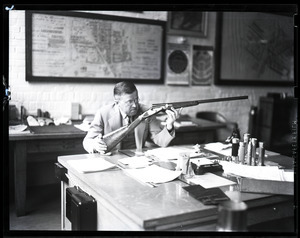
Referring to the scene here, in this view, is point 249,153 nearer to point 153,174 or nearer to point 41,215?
point 153,174

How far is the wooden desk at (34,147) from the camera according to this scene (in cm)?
284

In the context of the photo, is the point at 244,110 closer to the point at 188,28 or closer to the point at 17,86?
the point at 188,28

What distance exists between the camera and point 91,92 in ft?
12.3

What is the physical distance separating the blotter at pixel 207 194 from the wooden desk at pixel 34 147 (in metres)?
1.42

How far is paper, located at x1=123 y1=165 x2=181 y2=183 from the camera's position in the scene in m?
1.95

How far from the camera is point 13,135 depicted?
282 cm

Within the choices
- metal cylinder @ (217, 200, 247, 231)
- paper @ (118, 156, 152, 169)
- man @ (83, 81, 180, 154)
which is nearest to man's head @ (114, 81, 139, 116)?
man @ (83, 81, 180, 154)

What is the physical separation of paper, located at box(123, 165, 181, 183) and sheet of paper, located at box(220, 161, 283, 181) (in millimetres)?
357

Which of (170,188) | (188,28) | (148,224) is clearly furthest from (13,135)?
(188,28)

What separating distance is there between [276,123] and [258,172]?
276 cm

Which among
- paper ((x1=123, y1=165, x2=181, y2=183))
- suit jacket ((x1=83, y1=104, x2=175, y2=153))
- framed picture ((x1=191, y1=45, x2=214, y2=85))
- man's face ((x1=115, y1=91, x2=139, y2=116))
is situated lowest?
paper ((x1=123, y1=165, x2=181, y2=183))

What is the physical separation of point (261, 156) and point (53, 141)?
5.41ft

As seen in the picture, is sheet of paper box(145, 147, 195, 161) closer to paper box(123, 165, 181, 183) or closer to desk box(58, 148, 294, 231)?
paper box(123, 165, 181, 183)

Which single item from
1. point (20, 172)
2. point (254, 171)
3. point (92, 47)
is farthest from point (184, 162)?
point (92, 47)
